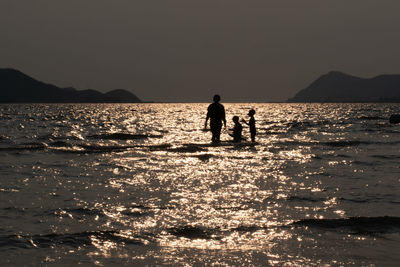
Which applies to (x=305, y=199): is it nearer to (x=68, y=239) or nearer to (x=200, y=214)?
(x=200, y=214)

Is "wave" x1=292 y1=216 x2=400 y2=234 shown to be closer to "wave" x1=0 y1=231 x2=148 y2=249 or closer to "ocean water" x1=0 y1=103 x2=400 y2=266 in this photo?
"ocean water" x1=0 y1=103 x2=400 y2=266

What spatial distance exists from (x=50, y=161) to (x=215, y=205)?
9103mm

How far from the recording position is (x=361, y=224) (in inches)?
318

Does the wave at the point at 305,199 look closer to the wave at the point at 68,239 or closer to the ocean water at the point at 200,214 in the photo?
the ocean water at the point at 200,214

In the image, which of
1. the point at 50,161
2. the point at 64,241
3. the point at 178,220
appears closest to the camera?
the point at 64,241

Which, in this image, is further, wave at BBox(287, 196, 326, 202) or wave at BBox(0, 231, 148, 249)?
wave at BBox(287, 196, 326, 202)

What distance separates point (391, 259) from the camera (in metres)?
6.26

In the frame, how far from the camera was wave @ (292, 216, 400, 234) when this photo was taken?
781 cm

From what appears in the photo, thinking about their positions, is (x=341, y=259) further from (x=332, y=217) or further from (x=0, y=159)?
(x=0, y=159)

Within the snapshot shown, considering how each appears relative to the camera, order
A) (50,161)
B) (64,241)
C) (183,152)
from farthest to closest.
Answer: (183,152) → (50,161) → (64,241)

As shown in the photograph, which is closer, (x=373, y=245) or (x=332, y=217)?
(x=373, y=245)

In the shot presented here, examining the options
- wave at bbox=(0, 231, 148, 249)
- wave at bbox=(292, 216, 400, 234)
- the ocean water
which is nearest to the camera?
the ocean water

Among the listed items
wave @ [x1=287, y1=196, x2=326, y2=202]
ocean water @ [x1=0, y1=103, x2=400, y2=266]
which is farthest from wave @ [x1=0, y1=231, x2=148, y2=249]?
wave @ [x1=287, y1=196, x2=326, y2=202]

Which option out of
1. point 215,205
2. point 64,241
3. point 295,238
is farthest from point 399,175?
point 64,241
